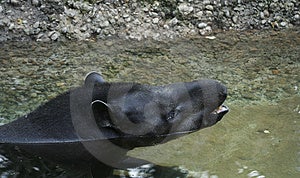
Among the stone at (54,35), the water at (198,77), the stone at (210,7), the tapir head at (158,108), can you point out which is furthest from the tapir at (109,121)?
the stone at (210,7)

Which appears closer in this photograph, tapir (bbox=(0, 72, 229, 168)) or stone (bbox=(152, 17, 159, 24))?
tapir (bbox=(0, 72, 229, 168))

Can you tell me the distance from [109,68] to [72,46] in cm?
70

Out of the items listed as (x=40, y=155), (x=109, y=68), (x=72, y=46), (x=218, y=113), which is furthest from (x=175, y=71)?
(x=40, y=155)

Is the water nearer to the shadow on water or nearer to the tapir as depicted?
the shadow on water

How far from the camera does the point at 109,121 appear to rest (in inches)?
179

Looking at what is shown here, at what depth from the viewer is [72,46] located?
6.80 m

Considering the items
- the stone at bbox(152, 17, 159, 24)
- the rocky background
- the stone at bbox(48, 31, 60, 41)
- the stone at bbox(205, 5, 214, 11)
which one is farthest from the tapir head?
the stone at bbox(205, 5, 214, 11)

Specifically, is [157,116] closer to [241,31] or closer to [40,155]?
[40,155]

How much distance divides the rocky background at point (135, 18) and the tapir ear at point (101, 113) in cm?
255

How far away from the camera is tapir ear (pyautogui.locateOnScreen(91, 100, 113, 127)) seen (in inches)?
173

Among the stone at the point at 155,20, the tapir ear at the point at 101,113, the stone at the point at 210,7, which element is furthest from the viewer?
the stone at the point at 210,7

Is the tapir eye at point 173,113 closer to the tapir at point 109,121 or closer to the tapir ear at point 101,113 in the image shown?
the tapir at point 109,121

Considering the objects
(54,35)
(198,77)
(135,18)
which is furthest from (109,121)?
(135,18)

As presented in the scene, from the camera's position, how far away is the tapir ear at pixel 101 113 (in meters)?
4.39
